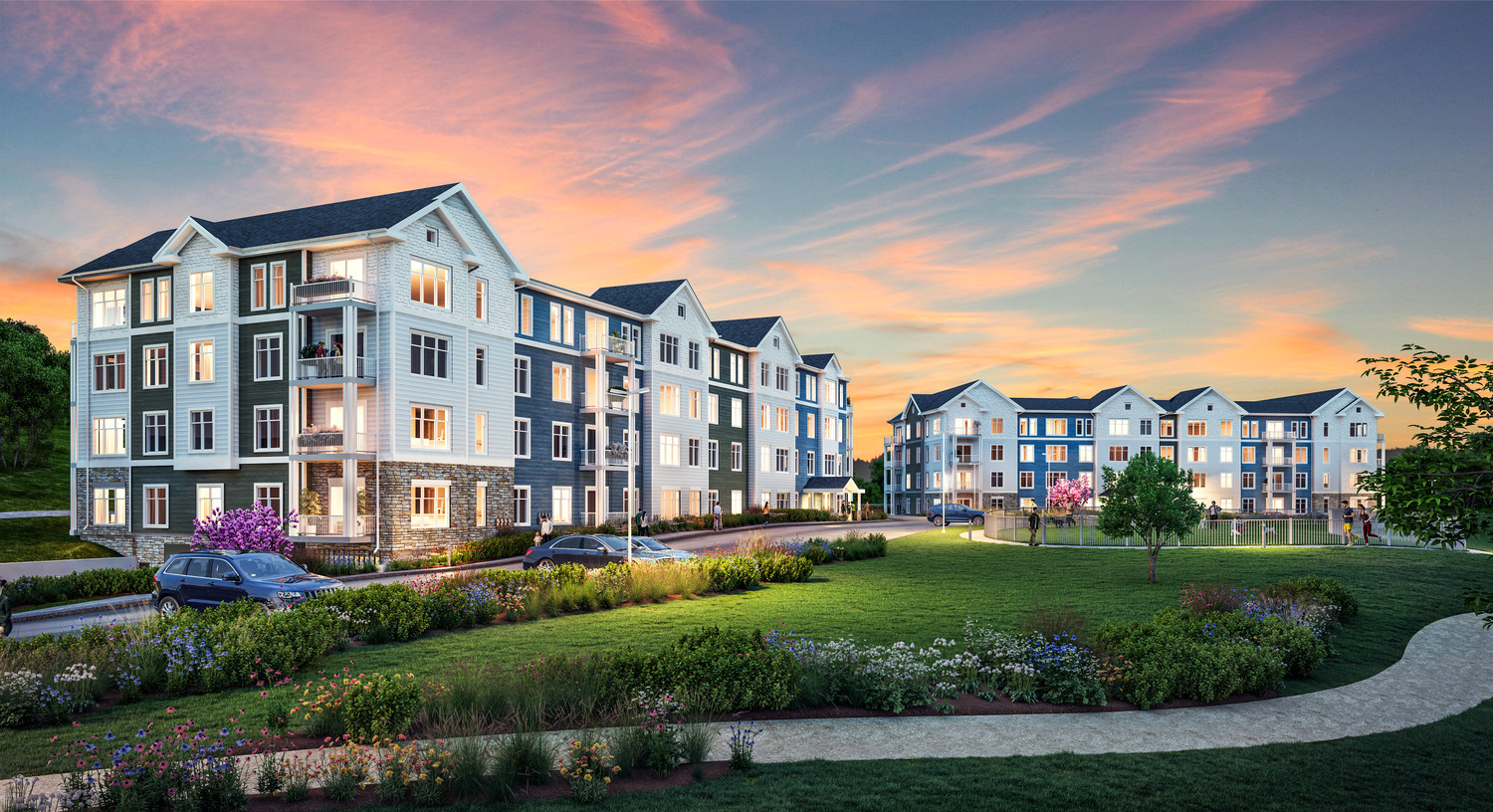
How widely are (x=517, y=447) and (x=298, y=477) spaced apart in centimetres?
1042

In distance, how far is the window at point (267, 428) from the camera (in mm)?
37625

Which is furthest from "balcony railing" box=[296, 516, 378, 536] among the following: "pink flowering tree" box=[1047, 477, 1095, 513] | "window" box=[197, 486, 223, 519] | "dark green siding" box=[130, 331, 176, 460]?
"pink flowering tree" box=[1047, 477, 1095, 513]

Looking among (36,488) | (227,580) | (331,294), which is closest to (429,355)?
(331,294)

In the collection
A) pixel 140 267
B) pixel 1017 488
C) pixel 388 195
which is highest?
pixel 388 195

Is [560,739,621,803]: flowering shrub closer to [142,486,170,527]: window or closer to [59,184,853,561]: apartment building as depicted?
[59,184,853,561]: apartment building

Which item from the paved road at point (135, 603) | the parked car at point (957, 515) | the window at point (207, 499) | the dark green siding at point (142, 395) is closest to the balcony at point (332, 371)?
the window at point (207, 499)

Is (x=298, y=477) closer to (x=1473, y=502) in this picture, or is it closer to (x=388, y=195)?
(x=388, y=195)

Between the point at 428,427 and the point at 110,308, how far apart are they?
1778 cm

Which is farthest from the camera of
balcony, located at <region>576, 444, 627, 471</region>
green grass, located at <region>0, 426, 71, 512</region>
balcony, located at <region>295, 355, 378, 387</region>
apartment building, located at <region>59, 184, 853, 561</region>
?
green grass, located at <region>0, 426, 71, 512</region>

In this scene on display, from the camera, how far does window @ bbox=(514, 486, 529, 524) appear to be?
44.5 metres

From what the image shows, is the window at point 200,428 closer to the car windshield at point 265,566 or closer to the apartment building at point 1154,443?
the car windshield at point 265,566

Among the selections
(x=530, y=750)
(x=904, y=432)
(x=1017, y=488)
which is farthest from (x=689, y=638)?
(x=904, y=432)

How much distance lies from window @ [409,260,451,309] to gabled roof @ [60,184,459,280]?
2.19 m

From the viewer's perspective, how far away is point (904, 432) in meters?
102
